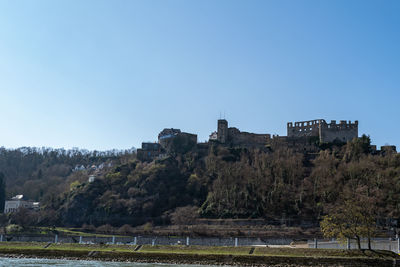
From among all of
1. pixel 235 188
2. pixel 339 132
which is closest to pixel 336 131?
pixel 339 132

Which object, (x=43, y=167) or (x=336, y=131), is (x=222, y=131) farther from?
(x=43, y=167)

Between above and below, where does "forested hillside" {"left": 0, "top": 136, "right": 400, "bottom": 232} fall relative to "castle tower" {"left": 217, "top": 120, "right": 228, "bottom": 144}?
below

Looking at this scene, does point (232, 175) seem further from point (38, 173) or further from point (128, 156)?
point (38, 173)

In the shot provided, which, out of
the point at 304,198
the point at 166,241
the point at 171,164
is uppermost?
the point at 171,164

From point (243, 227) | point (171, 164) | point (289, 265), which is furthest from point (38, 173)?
point (289, 265)

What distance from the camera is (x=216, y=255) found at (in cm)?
3962

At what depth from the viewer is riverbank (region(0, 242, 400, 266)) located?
36.7 meters

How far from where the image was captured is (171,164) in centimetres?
8825

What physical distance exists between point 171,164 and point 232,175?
1788cm

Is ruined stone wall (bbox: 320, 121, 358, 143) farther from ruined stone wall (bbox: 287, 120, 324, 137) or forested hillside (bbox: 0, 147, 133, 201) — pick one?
forested hillside (bbox: 0, 147, 133, 201)

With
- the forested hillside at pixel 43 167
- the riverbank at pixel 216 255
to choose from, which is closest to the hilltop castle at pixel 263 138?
the forested hillside at pixel 43 167

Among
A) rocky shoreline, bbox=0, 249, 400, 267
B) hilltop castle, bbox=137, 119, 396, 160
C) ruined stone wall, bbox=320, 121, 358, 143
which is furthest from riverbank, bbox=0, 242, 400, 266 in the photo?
ruined stone wall, bbox=320, 121, 358, 143

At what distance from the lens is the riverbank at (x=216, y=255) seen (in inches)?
1443

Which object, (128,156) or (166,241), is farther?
(128,156)
